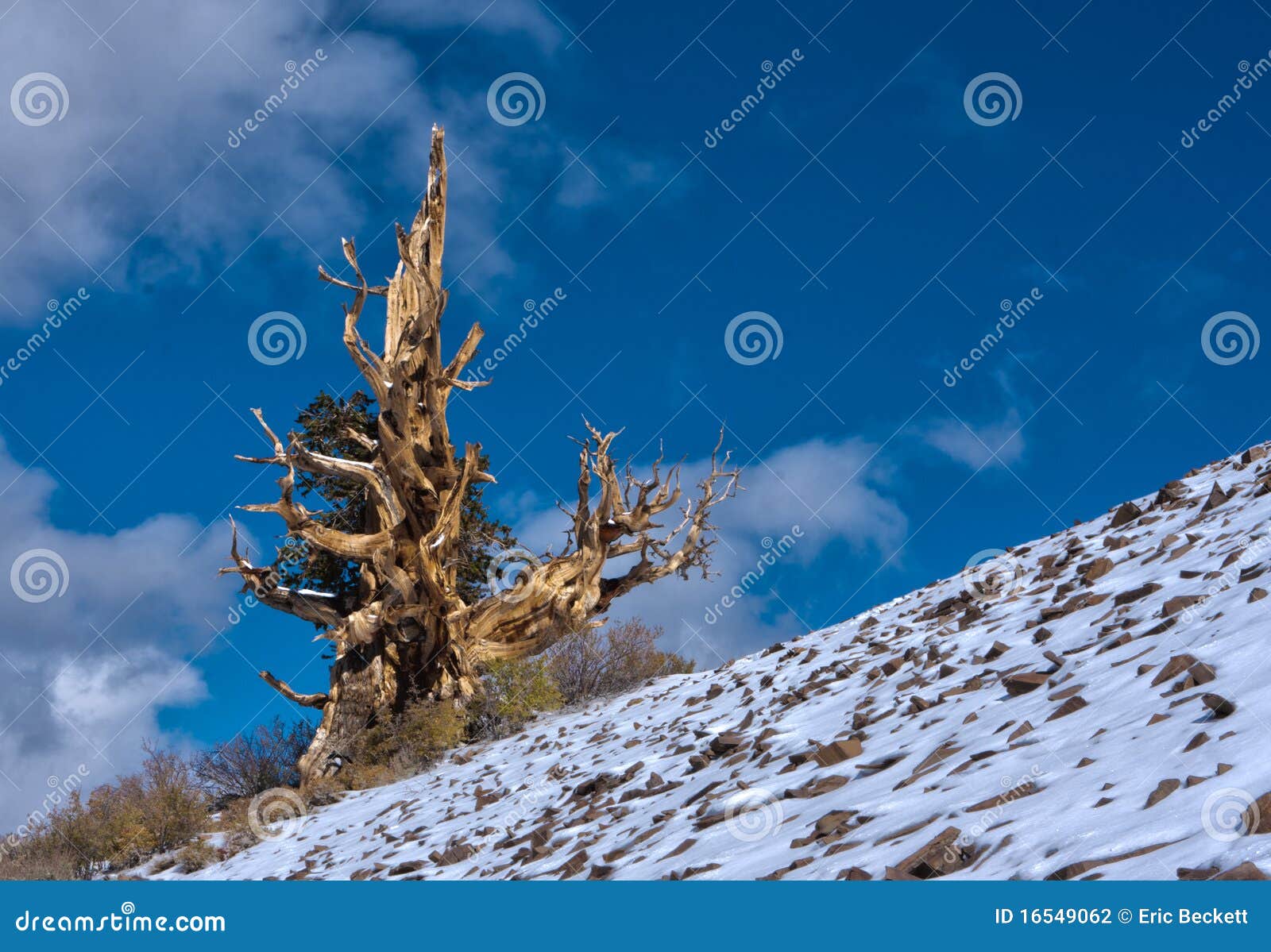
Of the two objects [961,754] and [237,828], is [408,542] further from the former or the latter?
[961,754]

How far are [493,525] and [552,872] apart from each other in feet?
55.1

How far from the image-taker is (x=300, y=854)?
11.6 metres

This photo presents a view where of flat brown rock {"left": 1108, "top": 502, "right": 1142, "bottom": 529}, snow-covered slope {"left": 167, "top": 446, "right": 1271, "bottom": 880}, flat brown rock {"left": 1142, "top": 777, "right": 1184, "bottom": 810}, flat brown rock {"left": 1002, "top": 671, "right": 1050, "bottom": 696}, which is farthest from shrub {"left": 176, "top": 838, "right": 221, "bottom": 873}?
flat brown rock {"left": 1142, "top": 777, "right": 1184, "bottom": 810}

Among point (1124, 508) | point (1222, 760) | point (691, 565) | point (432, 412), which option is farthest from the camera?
point (691, 565)

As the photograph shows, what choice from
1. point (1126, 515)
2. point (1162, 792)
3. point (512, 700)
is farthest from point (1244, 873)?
point (512, 700)

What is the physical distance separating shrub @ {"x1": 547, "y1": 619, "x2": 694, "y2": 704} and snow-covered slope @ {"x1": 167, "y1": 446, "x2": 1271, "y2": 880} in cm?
524

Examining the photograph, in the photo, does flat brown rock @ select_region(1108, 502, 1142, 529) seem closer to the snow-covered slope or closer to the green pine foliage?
the snow-covered slope

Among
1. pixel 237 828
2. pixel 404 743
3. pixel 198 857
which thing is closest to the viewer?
pixel 198 857

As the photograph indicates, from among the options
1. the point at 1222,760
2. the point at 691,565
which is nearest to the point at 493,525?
the point at 691,565

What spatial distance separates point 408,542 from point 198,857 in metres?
6.59

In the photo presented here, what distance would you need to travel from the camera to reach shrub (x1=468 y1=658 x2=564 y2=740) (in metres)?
17.1

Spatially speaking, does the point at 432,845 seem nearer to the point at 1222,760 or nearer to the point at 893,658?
the point at 893,658

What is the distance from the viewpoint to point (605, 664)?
19.1 metres

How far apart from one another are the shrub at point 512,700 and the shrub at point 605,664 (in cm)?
81
